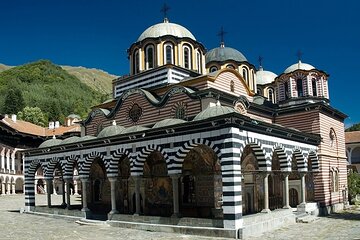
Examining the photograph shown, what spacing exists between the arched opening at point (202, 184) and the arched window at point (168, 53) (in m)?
6.44

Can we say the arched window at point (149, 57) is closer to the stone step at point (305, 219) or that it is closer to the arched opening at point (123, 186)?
the arched opening at point (123, 186)

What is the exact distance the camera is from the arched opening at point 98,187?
85.9 feet

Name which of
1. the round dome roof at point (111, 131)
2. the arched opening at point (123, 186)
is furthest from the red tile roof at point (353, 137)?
the round dome roof at point (111, 131)

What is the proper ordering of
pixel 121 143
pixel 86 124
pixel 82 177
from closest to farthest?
pixel 121 143 → pixel 82 177 → pixel 86 124

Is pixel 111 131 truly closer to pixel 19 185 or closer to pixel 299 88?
pixel 299 88

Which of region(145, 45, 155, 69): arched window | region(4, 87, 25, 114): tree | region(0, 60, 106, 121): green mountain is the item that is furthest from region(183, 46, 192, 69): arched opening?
region(0, 60, 106, 121): green mountain

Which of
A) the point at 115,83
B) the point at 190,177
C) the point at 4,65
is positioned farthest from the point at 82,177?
the point at 4,65

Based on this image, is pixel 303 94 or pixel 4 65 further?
pixel 4 65

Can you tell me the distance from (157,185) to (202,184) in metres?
3.14

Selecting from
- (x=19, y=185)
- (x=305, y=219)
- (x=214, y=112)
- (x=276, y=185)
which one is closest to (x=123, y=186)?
(x=276, y=185)

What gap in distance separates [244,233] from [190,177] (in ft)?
22.8

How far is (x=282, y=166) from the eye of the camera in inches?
792

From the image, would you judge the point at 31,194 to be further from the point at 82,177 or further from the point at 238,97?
the point at 238,97

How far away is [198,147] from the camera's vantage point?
67.6ft
